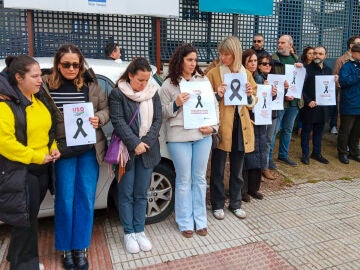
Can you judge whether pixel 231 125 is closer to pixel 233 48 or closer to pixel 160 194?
pixel 233 48

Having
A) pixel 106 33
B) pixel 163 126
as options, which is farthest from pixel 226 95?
pixel 106 33

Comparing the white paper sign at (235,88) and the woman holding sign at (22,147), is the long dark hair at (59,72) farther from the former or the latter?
the white paper sign at (235,88)

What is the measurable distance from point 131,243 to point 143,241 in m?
0.12

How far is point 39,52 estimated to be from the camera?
5785 mm

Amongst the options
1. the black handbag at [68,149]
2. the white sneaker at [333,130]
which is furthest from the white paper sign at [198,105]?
the white sneaker at [333,130]

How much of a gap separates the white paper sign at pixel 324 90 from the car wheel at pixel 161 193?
311 centimetres

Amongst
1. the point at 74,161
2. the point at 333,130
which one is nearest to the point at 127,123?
the point at 74,161

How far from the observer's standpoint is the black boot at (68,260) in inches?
126

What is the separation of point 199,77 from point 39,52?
325cm

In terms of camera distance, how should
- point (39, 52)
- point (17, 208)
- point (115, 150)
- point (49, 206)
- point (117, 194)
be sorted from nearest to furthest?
point (17, 208) → point (115, 150) → point (49, 206) → point (117, 194) → point (39, 52)

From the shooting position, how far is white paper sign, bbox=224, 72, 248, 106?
386cm

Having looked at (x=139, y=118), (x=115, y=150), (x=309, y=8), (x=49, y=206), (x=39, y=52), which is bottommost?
(x=49, y=206)

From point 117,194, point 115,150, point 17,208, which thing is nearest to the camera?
point 17,208

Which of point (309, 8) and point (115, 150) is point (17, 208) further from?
point (309, 8)
